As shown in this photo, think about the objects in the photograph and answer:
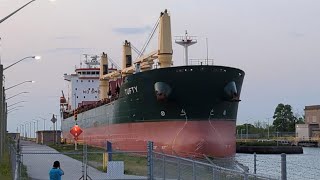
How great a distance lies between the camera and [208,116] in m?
34.9

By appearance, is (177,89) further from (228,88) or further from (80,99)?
(80,99)

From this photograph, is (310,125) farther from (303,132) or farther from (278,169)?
(278,169)

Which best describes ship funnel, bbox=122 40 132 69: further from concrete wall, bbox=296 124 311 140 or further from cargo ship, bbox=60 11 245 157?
concrete wall, bbox=296 124 311 140

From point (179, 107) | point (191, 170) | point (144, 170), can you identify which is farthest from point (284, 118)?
point (191, 170)

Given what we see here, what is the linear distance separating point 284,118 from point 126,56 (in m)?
107

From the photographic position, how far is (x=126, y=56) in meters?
53.8

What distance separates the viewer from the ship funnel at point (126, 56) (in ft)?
176

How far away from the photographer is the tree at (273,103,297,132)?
15362 cm

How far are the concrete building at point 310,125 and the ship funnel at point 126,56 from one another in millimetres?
69855

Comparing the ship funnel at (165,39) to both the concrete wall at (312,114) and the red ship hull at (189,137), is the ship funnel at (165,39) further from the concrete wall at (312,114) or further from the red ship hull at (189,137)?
the concrete wall at (312,114)

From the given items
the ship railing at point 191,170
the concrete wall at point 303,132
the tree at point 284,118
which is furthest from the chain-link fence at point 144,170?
the tree at point 284,118

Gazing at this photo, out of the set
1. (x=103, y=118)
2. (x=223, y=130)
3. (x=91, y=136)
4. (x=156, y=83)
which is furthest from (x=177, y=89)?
(x=91, y=136)

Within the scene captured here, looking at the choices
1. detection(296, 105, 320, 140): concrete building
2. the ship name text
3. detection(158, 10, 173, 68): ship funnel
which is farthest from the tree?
the ship name text

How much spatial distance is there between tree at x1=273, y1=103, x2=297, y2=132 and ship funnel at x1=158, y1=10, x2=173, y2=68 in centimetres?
11552
